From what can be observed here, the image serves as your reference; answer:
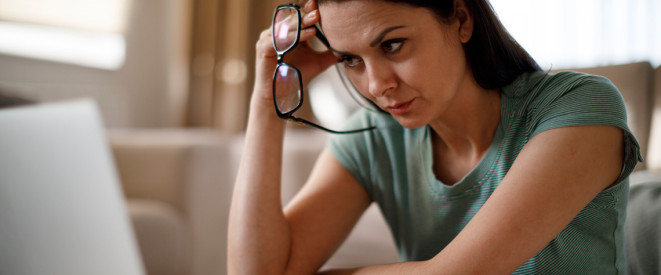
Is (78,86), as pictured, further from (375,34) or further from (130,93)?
(375,34)

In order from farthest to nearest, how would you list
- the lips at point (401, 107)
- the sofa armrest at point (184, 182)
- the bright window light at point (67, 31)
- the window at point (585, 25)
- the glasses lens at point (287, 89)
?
the bright window light at point (67, 31)
the sofa armrest at point (184, 182)
the window at point (585, 25)
the glasses lens at point (287, 89)
the lips at point (401, 107)

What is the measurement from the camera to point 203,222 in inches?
79.5

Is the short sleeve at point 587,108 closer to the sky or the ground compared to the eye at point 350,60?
closer to the ground

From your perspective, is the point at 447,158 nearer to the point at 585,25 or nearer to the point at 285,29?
the point at 285,29

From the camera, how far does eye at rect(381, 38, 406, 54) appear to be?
75 centimetres

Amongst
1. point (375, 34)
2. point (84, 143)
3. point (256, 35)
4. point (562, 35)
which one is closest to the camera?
point (84, 143)

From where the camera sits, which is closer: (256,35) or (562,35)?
(562,35)

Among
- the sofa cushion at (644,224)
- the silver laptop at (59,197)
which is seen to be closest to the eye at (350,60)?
the silver laptop at (59,197)

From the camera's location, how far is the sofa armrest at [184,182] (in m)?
1.97

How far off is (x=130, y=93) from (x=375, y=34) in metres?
3.19

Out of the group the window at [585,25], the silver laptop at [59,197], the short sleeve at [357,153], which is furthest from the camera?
the window at [585,25]

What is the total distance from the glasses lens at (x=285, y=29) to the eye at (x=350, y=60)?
94 mm

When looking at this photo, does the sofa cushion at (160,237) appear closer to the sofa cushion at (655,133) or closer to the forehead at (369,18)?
the forehead at (369,18)

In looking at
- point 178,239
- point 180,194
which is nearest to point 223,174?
point 180,194
